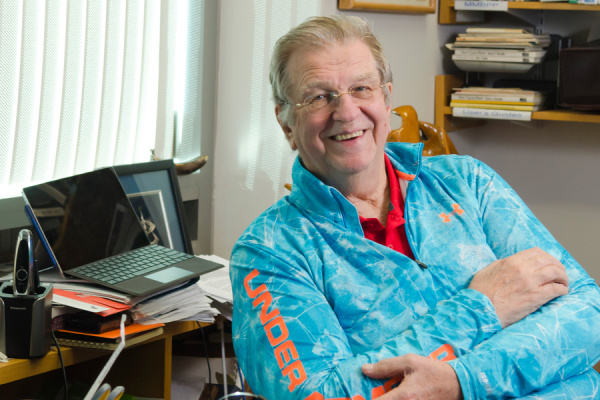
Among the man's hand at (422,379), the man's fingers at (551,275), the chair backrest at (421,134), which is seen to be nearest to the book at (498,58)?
the chair backrest at (421,134)

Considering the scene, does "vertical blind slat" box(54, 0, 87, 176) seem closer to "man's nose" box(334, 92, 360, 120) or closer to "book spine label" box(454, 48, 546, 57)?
"man's nose" box(334, 92, 360, 120)

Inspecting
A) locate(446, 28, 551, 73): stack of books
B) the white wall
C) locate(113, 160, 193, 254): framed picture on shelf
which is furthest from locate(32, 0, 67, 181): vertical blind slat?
locate(446, 28, 551, 73): stack of books

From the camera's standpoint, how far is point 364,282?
1.29 meters

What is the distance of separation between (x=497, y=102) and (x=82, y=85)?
4.96ft

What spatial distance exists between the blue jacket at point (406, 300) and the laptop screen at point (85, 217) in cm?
40

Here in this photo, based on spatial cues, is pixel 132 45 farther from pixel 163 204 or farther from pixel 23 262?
pixel 23 262

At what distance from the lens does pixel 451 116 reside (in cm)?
278

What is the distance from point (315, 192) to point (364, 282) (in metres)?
0.20

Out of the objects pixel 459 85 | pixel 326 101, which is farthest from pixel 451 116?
pixel 326 101

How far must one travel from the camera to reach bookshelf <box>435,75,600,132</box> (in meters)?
2.49

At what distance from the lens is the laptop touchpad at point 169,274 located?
1.49 meters

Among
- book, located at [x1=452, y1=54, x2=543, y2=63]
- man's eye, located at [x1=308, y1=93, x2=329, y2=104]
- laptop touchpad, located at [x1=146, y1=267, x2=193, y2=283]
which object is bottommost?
laptop touchpad, located at [x1=146, y1=267, x2=193, y2=283]

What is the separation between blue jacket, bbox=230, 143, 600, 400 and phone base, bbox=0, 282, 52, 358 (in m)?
0.36

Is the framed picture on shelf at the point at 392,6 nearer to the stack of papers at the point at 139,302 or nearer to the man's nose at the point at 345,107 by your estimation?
the man's nose at the point at 345,107
